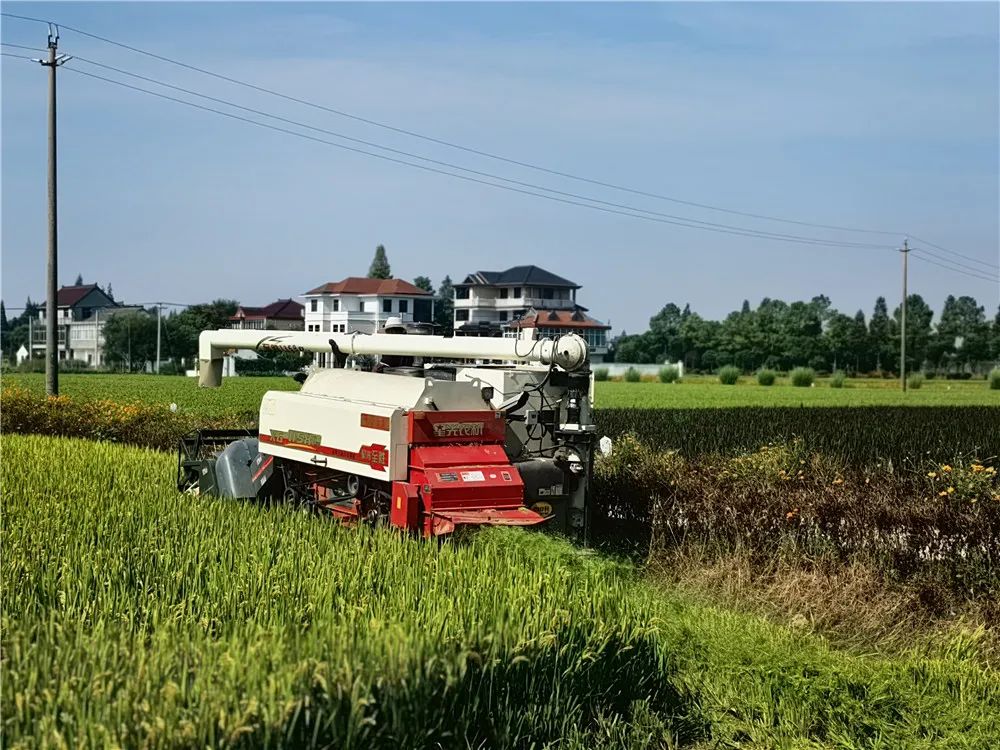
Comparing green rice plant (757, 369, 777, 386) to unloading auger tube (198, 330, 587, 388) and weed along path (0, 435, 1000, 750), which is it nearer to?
unloading auger tube (198, 330, 587, 388)

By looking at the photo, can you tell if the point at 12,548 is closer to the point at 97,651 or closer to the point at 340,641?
the point at 97,651

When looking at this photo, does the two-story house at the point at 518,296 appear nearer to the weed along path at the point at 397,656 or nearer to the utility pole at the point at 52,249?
the utility pole at the point at 52,249

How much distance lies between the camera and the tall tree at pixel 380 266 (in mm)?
101562

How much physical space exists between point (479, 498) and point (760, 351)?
88.1 m

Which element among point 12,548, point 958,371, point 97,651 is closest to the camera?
point 97,651

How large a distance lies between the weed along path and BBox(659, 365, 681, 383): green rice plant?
5970 cm

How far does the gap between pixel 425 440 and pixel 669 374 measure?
5895cm

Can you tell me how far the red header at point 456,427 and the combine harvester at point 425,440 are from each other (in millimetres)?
12

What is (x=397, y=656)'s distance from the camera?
4949 millimetres

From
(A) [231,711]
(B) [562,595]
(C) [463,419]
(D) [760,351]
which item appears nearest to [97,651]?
(A) [231,711]

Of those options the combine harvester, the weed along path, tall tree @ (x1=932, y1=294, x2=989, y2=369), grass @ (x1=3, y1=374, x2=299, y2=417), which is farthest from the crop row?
tall tree @ (x1=932, y1=294, x2=989, y2=369)

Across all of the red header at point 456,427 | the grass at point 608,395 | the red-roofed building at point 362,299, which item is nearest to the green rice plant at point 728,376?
the grass at point 608,395

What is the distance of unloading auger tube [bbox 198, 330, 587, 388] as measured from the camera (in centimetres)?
1124

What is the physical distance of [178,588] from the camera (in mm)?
6504
